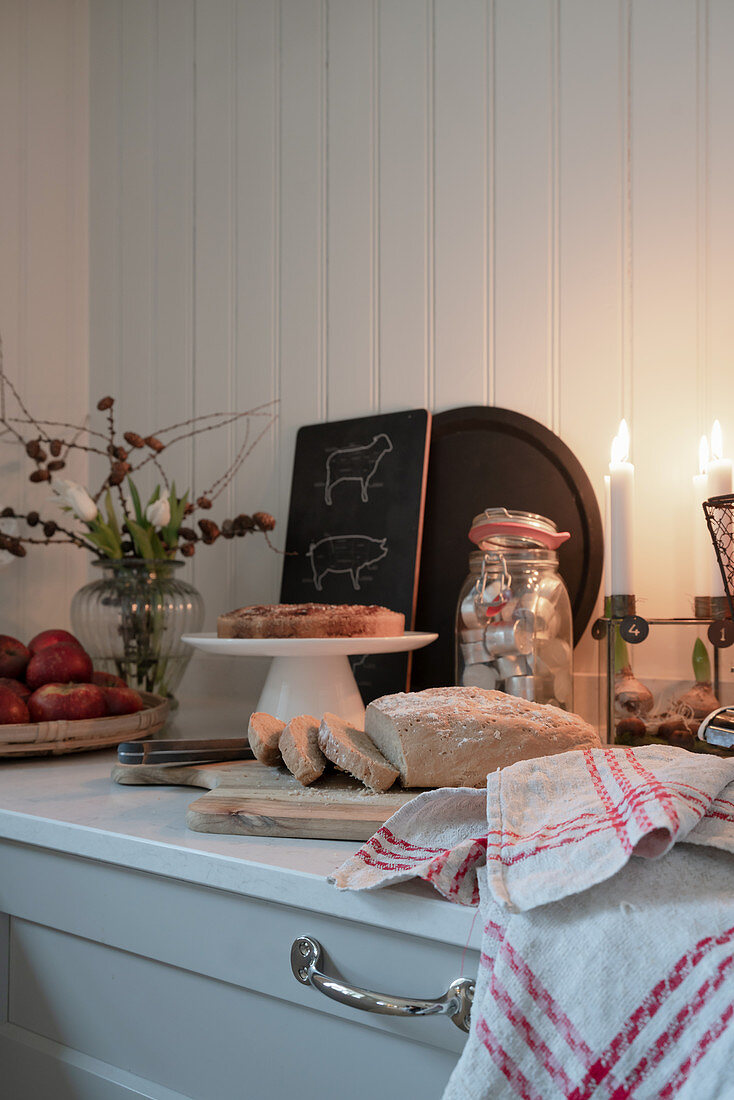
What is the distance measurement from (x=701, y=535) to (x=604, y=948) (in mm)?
764

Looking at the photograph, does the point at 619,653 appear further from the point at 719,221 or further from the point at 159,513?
the point at 159,513

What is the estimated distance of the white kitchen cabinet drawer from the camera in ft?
2.01

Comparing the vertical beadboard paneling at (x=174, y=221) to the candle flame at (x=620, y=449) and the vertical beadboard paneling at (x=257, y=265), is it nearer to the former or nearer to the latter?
the vertical beadboard paneling at (x=257, y=265)

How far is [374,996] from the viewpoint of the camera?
0.60 m

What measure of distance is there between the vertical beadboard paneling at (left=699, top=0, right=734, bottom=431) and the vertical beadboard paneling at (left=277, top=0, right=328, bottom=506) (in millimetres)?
655

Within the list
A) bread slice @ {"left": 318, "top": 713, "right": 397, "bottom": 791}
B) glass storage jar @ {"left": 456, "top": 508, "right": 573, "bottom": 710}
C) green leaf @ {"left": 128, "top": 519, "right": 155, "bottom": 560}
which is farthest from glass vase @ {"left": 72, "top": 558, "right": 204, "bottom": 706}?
bread slice @ {"left": 318, "top": 713, "right": 397, "bottom": 791}

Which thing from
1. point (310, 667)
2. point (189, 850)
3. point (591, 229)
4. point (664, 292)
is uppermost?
point (591, 229)

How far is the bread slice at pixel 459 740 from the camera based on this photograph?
757 millimetres

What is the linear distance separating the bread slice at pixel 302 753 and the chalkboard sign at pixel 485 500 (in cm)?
52

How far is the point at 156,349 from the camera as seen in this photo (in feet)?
5.69

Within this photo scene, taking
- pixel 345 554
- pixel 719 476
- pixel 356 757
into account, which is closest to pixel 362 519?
pixel 345 554

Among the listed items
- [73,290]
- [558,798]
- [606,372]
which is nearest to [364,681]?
[606,372]

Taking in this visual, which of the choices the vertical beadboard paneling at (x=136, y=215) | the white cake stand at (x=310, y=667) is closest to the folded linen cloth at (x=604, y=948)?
the white cake stand at (x=310, y=667)

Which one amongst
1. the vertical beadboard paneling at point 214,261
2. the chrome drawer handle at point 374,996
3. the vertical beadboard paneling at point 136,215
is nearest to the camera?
the chrome drawer handle at point 374,996
